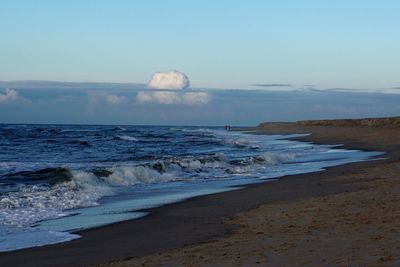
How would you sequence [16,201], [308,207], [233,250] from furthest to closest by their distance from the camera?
[16,201] → [308,207] → [233,250]

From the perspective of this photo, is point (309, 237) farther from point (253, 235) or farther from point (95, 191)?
point (95, 191)

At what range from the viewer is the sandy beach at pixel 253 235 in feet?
24.5

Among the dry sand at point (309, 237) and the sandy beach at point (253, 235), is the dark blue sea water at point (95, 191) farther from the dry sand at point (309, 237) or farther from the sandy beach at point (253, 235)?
the dry sand at point (309, 237)

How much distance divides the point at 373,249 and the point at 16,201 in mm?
9918

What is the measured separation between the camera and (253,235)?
9.34 meters

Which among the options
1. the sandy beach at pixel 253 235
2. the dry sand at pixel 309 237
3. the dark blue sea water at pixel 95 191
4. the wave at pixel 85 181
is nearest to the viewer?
the dry sand at pixel 309 237

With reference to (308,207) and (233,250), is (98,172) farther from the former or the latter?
(233,250)

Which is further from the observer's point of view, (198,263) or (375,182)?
(375,182)

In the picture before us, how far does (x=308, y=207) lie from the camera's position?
1208cm

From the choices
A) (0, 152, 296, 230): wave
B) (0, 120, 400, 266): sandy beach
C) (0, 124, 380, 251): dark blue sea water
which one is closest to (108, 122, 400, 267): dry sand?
(0, 120, 400, 266): sandy beach

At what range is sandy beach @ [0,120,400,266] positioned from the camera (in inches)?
294

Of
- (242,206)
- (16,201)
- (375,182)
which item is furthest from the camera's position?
(375,182)

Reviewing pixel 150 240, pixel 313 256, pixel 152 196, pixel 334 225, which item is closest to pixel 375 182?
pixel 152 196

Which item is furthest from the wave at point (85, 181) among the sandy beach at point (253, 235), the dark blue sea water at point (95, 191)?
the sandy beach at point (253, 235)
